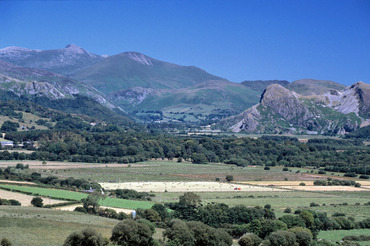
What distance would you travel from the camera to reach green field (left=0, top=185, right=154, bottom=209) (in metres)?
67.3

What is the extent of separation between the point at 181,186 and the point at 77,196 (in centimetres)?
2492

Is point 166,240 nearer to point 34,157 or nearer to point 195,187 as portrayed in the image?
point 195,187

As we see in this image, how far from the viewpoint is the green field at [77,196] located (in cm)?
6731

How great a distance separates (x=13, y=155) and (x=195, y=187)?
178ft

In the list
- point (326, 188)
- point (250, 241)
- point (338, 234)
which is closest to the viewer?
point (250, 241)

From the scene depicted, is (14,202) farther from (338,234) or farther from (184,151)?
(184,151)

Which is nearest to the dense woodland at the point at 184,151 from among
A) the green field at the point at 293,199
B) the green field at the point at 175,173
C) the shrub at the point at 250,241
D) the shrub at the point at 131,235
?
the green field at the point at 175,173

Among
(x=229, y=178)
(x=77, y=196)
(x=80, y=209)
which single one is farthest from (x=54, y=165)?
(x=80, y=209)

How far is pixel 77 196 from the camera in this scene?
7225 centimetres

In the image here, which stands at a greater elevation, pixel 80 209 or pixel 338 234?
pixel 80 209

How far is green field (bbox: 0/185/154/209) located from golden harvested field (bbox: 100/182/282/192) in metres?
10.2

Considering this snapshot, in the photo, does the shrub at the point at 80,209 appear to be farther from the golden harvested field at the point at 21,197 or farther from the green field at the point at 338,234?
the green field at the point at 338,234

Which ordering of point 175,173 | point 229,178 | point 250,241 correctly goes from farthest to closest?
point 175,173 → point 229,178 → point 250,241

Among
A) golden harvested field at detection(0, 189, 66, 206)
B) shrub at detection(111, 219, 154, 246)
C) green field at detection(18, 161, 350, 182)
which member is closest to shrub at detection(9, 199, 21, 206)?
golden harvested field at detection(0, 189, 66, 206)
